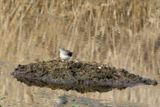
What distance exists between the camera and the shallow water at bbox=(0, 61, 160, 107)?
32.1ft

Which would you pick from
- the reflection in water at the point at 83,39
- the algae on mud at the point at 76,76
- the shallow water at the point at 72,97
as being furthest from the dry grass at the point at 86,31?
the shallow water at the point at 72,97

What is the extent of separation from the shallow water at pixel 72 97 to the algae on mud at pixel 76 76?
0.21 metres

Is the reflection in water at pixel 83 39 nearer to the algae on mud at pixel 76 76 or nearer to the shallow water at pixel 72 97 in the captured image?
the shallow water at pixel 72 97

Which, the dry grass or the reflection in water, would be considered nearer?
the reflection in water

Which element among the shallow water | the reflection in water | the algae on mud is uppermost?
the reflection in water

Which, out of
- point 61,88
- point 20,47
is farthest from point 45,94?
point 20,47

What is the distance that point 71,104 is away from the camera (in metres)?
9.84

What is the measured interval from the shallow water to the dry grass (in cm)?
109

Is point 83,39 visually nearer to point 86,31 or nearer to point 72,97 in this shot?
point 86,31

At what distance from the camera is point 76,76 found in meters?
11.2

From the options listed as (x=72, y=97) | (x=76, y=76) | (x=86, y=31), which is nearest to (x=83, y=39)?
(x=86, y=31)

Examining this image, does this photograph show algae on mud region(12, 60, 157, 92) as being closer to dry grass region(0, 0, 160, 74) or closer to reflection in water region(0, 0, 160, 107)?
reflection in water region(0, 0, 160, 107)

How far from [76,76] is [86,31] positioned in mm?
3478

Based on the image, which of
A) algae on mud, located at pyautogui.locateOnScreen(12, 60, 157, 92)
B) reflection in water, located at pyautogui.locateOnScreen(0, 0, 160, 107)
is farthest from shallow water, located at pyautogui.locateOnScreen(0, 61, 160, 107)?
algae on mud, located at pyautogui.locateOnScreen(12, 60, 157, 92)
